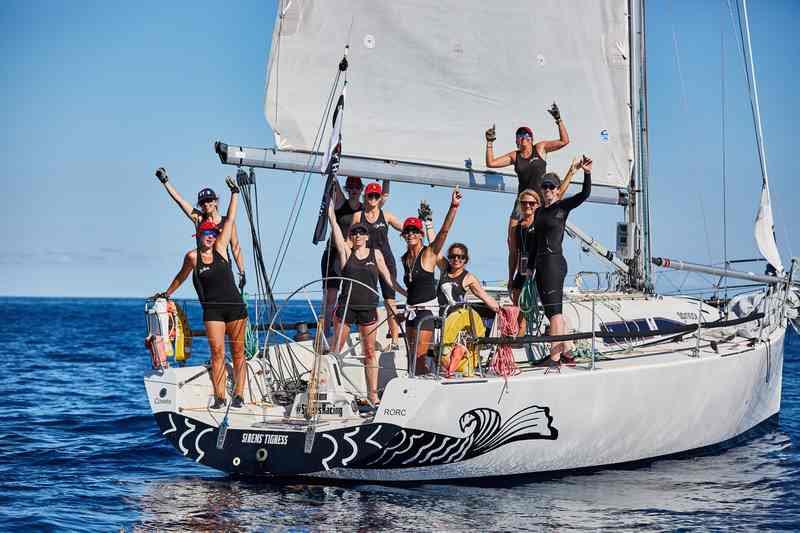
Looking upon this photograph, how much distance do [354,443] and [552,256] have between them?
2775 mm

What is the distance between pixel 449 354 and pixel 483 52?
4.64 meters

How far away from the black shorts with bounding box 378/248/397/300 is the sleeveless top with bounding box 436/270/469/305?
2.52ft

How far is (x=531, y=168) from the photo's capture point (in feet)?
39.5

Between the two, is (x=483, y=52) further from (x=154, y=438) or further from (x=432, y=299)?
(x=154, y=438)

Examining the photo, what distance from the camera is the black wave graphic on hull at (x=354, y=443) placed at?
9.48 metres

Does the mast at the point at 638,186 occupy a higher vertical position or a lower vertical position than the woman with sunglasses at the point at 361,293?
higher

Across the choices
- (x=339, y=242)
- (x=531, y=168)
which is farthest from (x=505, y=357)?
(x=531, y=168)

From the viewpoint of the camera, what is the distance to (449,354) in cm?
1005

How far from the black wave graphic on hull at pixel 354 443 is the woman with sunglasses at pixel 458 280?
1232 millimetres

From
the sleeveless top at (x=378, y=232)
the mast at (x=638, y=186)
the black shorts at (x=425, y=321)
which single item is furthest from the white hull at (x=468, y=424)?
the mast at (x=638, y=186)

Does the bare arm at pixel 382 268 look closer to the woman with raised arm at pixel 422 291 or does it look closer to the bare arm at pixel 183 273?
the woman with raised arm at pixel 422 291

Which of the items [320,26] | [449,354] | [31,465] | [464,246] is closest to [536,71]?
[320,26]

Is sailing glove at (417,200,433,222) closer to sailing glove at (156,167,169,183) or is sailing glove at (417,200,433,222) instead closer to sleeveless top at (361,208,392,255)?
sleeveless top at (361,208,392,255)

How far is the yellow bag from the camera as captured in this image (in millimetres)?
9938
